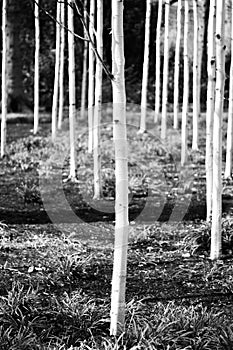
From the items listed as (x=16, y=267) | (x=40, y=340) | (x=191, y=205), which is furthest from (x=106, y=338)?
(x=191, y=205)

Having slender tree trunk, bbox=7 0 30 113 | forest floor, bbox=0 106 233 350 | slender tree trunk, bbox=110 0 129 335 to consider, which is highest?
slender tree trunk, bbox=7 0 30 113

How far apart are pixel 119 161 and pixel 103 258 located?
8.16 ft

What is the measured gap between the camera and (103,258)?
6.38 meters

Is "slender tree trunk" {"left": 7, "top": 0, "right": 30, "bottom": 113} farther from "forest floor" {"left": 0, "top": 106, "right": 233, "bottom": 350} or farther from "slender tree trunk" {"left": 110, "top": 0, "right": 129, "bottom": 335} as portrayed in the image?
"slender tree trunk" {"left": 110, "top": 0, "right": 129, "bottom": 335}

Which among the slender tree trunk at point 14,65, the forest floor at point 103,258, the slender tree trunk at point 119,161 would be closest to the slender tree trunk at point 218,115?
the forest floor at point 103,258

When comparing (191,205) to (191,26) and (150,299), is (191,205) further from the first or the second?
(191,26)

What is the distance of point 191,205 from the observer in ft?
30.7

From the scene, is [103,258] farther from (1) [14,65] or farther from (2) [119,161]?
(1) [14,65]

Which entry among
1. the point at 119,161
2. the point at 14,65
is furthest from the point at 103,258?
the point at 14,65

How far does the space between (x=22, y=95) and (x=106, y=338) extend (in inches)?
535

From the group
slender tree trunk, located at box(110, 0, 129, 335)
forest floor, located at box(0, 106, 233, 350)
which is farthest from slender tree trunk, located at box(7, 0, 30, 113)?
slender tree trunk, located at box(110, 0, 129, 335)

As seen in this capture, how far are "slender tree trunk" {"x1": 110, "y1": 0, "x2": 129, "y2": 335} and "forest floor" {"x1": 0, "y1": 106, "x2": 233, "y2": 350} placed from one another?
258mm

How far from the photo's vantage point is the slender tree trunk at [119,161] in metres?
4.02

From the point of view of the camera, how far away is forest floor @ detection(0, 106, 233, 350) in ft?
14.3
